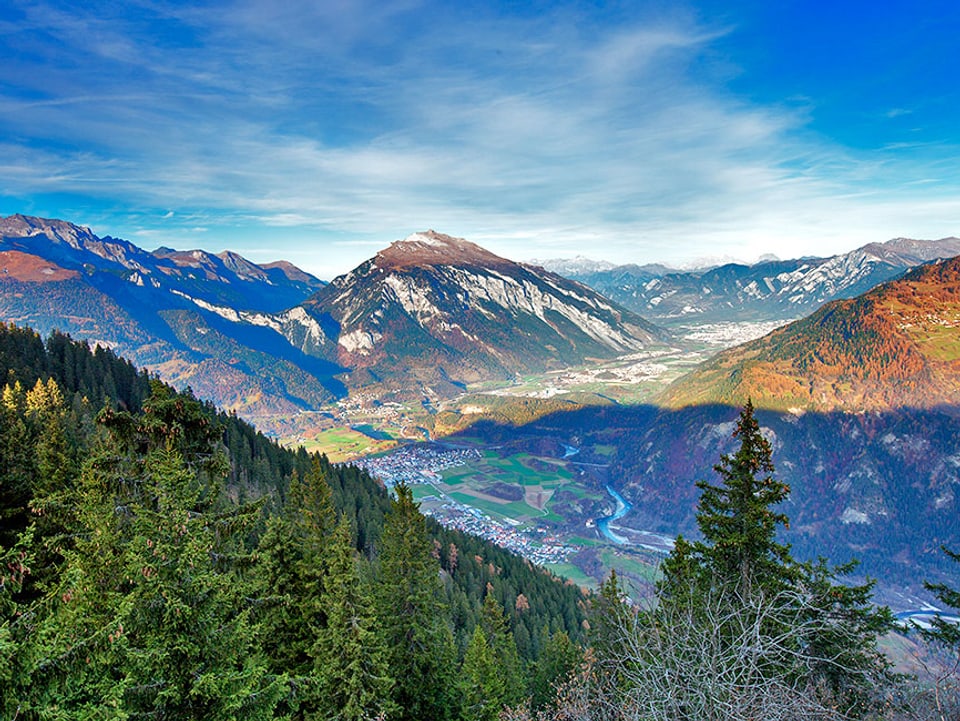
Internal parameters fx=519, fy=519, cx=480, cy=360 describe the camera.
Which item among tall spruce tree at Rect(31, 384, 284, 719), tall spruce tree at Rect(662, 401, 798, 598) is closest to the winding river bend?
tall spruce tree at Rect(662, 401, 798, 598)

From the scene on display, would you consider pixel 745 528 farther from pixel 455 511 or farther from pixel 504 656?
pixel 455 511

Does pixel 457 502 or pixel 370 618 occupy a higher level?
pixel 370 618

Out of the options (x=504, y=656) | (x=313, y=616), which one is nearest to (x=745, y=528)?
(x=313, y=616)

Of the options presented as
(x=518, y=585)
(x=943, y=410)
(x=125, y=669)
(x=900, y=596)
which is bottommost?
(x=900, y=596)

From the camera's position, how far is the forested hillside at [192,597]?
8617mm

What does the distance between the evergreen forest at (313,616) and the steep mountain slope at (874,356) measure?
151504 millimetres

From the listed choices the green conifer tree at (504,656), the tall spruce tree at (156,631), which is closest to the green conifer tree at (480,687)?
the green conifer tree at (504,656)

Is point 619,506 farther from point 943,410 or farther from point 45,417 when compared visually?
point 45,417

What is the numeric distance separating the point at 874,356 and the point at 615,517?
9001cm

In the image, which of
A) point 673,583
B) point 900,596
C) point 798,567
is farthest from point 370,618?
point 900,596

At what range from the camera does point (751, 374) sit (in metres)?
179

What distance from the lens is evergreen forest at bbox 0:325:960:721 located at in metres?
8.70

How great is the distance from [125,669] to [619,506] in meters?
158

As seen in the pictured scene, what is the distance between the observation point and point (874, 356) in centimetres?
15200
